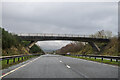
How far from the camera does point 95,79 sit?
7766 millimetres

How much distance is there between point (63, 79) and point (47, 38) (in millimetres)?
49917

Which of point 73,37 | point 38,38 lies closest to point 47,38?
point 38,38

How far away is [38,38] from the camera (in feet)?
187

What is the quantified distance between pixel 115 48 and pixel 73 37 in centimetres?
1558

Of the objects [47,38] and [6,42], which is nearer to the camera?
[6,42]

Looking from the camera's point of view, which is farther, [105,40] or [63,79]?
[105,40]

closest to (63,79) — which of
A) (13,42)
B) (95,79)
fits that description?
(95,79)

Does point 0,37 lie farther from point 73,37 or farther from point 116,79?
point 116,79

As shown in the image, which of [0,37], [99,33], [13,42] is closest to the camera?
[0,37]

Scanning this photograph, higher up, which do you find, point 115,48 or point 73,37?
point 73,37

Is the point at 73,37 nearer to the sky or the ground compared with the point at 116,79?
nearer to the sky

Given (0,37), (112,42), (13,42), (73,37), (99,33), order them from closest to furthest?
(0,37) → (13,42) → (73,37) → (112,42) → (99,33)

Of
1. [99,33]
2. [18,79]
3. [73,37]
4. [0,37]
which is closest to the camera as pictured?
[18,79]

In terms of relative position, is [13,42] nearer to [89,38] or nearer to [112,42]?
[89,38]
